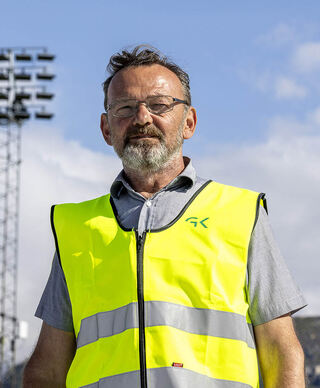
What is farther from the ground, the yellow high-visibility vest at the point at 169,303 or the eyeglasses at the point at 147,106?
the eyeglasses at the point at 147,106

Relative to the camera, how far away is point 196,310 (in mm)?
3123

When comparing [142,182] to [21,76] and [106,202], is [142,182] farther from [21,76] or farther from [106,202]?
[21,76]

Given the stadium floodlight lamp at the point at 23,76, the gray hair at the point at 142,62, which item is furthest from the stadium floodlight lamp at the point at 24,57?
the gray hair at the point at 142,62

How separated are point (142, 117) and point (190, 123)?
0.35 metres

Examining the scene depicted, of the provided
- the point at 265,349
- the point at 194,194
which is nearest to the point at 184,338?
the point at 265,349

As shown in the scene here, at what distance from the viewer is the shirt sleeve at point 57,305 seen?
3.42m

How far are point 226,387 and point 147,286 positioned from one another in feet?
1.62

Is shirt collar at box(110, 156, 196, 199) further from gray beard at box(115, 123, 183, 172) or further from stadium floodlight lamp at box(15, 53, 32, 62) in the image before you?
stadium floodlight lamp at box(15, 53, 32, 62)

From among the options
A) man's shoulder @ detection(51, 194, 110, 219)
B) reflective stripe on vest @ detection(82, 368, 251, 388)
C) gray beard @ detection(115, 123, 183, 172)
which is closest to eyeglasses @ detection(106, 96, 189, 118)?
gray beard @ detection(115, 123, 183, 172)

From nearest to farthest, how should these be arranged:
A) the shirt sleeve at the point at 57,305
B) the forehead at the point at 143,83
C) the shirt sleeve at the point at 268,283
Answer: the shirt sleeve at the point at 268,283, the shirt sleeve at the point at 57,305, the forehead at the point at 143,83

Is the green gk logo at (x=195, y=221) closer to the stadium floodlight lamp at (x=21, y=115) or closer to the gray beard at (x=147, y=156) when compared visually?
the gray beard at (x=147, y=156)

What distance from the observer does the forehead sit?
353 centimetres

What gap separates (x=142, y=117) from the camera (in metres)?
3.42

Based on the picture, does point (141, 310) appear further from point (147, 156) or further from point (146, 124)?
point (146, 124)
